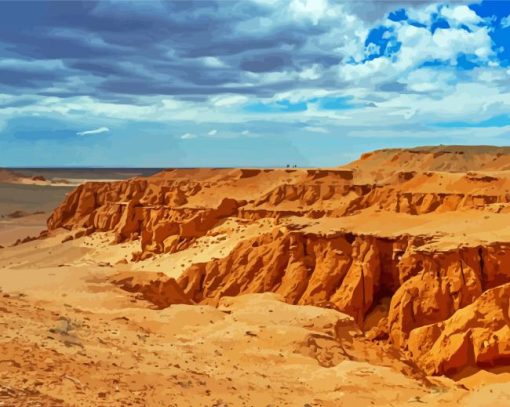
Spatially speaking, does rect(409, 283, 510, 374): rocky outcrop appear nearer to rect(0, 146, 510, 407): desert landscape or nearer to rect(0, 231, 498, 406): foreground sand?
rect(0, 146, 510, 407): desert landscape

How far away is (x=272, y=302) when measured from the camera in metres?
20.0

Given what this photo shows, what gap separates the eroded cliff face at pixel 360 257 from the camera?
64.1 feet

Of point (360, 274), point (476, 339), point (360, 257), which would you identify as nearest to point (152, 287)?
point (360, 274)

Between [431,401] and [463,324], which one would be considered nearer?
[431,401]

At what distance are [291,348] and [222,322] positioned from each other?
97.7 inches

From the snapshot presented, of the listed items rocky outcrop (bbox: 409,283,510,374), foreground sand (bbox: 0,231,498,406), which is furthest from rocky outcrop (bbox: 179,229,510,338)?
foreground sand (bbox: 0,231,498,406)

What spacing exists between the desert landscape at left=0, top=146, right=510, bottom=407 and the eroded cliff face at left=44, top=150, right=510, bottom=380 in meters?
0.06

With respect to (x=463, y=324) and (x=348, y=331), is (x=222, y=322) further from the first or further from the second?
(x=463, y=324)

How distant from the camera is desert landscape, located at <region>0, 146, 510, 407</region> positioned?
1154 centimetres

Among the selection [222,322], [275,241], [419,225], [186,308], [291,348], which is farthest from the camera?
[275,241]

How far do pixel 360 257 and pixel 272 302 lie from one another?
271 inches

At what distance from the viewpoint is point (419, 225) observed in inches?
1053

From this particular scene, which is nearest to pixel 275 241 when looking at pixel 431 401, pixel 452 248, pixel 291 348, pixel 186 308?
pixel 452 248

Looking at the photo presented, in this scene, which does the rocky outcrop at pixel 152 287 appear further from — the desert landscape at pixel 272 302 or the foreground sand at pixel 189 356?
the foreground sand at pixel 189 356
